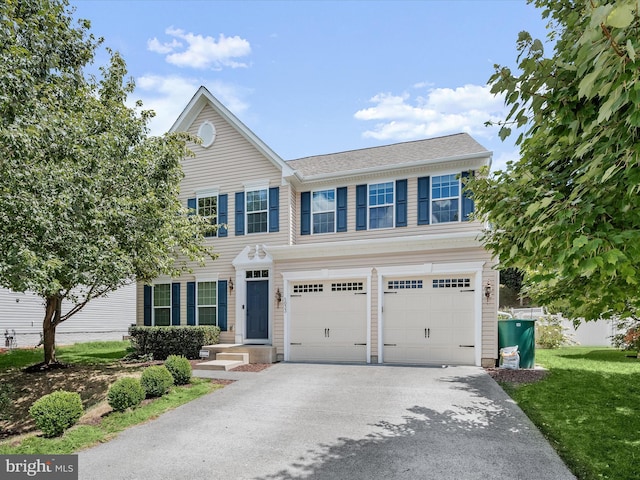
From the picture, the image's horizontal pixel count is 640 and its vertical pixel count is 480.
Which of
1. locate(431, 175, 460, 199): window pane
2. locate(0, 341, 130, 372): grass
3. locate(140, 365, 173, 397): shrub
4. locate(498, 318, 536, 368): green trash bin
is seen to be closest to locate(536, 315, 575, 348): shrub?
locate(498, 318, 536, 368): green trash bin

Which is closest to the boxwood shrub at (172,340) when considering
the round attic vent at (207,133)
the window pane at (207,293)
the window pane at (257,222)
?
the window pane at (207,293)

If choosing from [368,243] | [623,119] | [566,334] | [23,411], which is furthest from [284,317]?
[566,334]

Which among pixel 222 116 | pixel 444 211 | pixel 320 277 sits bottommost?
pixel 320 277

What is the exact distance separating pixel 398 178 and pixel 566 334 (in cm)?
1165

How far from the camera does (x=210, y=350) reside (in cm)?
1358

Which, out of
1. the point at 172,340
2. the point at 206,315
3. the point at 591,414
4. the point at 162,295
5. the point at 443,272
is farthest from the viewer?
the point at 162,295

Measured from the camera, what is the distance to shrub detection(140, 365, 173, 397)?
8.74m

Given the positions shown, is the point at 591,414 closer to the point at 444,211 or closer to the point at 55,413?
the point at 444,211

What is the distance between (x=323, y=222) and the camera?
14.6 metres

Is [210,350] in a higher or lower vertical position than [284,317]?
lower

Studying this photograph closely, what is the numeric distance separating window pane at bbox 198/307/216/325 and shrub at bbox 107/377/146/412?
6.85 metres

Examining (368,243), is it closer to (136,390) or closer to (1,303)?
(136,390)

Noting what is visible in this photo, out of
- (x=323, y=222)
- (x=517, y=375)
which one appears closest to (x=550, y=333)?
(x=517, y=375)

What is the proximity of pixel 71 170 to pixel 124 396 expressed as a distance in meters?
4.74
